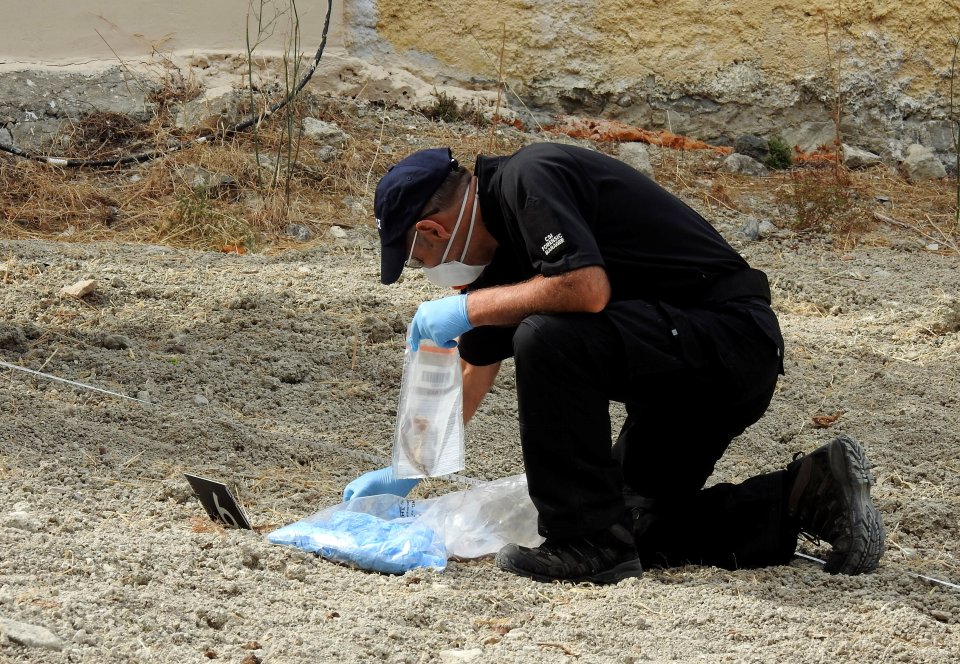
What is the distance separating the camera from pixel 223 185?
5727 mm

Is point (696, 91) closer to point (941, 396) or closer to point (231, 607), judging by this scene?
point (941, 396)

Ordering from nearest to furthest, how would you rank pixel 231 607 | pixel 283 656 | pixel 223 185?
1. pixel 283 656
2. pixel 231 607
3. pixel 223 185

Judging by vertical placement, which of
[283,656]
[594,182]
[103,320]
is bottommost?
[103,320]

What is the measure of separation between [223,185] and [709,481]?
344 cm

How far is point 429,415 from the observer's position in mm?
2602

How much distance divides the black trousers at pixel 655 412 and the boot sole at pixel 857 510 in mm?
178

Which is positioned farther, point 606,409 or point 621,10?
point 621,10

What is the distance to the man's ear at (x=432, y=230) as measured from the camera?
97.4 inches

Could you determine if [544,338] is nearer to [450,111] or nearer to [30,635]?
[30,635]

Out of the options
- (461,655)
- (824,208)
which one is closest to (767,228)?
(824,208)

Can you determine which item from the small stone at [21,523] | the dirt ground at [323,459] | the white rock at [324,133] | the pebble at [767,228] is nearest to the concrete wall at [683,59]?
the white rock at [324,133]

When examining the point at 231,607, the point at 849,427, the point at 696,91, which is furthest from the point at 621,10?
the point at 231,607

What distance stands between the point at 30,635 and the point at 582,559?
1.17m

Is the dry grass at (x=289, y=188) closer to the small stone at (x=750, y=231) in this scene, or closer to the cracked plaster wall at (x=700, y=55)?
the small stone at (x=750, y=231)
